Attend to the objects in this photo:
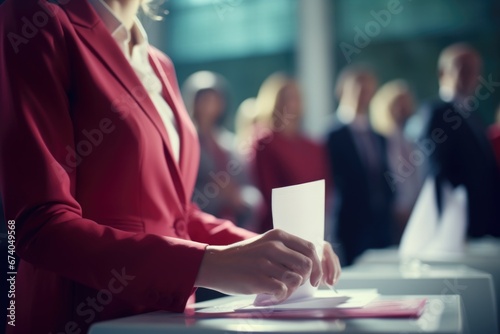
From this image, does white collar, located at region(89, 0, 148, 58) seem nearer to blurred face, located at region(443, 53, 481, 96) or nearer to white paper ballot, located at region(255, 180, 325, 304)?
white paper ballot, located at region(255, 180, 325, 304)

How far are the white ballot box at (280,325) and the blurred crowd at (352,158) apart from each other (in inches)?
81.6

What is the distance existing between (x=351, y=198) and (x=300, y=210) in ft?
10.2

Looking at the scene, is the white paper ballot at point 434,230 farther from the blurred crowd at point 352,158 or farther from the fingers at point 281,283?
the fingers at point 281,283

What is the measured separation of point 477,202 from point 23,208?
229 cm

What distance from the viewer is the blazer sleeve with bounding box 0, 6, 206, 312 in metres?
0.78

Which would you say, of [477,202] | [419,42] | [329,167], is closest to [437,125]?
[477,202]

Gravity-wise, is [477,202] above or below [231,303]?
below

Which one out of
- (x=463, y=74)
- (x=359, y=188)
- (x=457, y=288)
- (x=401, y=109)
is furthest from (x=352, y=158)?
(x=457, y=288)

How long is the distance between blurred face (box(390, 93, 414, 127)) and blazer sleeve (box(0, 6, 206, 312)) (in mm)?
4267

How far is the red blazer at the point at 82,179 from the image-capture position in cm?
78

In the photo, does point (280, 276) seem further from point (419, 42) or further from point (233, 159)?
point (419, 42)

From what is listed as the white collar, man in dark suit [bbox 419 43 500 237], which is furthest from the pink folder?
man in dark suit [bbox 419 43 500 237]

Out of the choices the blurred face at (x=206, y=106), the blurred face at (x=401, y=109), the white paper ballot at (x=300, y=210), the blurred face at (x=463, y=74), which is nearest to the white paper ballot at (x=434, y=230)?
the blurred face at (x=463, y=74)

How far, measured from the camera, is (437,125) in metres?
2.82
